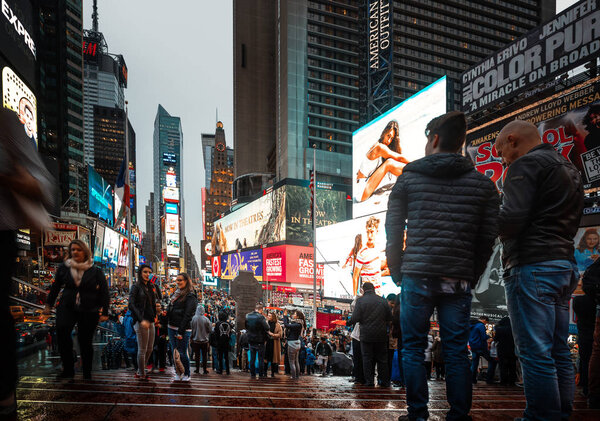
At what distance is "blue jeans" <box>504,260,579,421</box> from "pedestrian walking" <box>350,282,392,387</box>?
3.19 m

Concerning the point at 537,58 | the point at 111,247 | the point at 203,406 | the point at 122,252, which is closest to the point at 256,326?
the point at 203,406

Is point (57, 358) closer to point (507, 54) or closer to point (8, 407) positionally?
point (8, 407)

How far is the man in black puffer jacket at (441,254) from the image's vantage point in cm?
229

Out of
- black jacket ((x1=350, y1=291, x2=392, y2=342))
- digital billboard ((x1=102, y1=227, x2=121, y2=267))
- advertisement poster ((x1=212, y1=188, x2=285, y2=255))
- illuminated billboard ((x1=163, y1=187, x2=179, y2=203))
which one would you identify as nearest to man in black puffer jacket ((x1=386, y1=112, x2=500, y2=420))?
black jacket ((x1=350, y1=291, x2=392, y2=342))

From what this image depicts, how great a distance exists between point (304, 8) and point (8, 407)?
272 feet

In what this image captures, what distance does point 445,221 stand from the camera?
2367mm

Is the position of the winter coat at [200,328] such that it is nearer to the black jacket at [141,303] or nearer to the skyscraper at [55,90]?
the black jacket at [141,303]

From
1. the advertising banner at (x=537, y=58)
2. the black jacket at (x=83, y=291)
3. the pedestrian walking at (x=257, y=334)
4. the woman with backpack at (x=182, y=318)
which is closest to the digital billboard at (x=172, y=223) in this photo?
the advertising banner at (x=537, y=58)

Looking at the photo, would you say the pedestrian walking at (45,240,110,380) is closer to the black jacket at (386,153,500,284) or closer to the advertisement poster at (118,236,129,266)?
the black jacket at (386,153,500,284)

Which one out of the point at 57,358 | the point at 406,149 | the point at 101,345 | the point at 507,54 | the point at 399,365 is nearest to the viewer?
the point at 57,358

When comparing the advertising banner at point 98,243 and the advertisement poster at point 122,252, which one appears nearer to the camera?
the advertising banner at point 98,243

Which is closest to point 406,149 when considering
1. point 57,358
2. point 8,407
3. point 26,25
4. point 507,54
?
point 507,54

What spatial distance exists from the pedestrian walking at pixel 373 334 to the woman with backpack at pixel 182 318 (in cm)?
249

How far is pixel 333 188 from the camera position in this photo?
54.5 m
